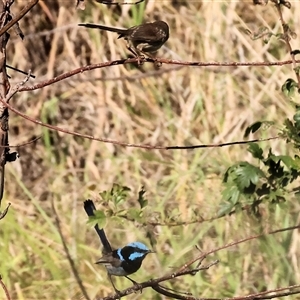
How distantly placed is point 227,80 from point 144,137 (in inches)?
19.3

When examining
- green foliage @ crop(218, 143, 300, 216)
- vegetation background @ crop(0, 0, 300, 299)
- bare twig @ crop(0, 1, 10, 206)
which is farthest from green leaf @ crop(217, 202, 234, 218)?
bare twig @ crop(0, 1, 10, 206)

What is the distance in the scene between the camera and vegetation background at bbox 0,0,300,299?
2166 millimetres

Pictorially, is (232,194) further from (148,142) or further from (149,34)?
(148,142)

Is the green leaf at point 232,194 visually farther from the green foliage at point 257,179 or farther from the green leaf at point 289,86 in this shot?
the green leaf at point 289,86

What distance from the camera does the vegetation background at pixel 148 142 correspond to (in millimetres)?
2166

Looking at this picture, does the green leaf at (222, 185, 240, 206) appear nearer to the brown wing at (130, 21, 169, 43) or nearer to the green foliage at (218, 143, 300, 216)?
the green foliage at (218, 143, 300, 216)

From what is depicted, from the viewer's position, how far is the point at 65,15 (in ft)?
11.1

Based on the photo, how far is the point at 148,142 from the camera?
303 cm

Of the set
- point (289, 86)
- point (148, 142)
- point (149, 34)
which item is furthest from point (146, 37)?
point (148, 142)

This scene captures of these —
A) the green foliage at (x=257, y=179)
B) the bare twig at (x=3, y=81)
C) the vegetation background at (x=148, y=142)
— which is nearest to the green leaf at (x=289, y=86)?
the green foliage at (x=257, y=179)

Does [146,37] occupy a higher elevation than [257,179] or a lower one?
higher

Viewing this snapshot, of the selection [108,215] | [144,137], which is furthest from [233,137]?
[108,215]

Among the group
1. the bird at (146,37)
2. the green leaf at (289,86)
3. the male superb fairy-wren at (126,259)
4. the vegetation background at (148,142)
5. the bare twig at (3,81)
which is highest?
the vegetation background at (148,142)

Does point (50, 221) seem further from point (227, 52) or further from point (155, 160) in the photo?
point (227, 52)
